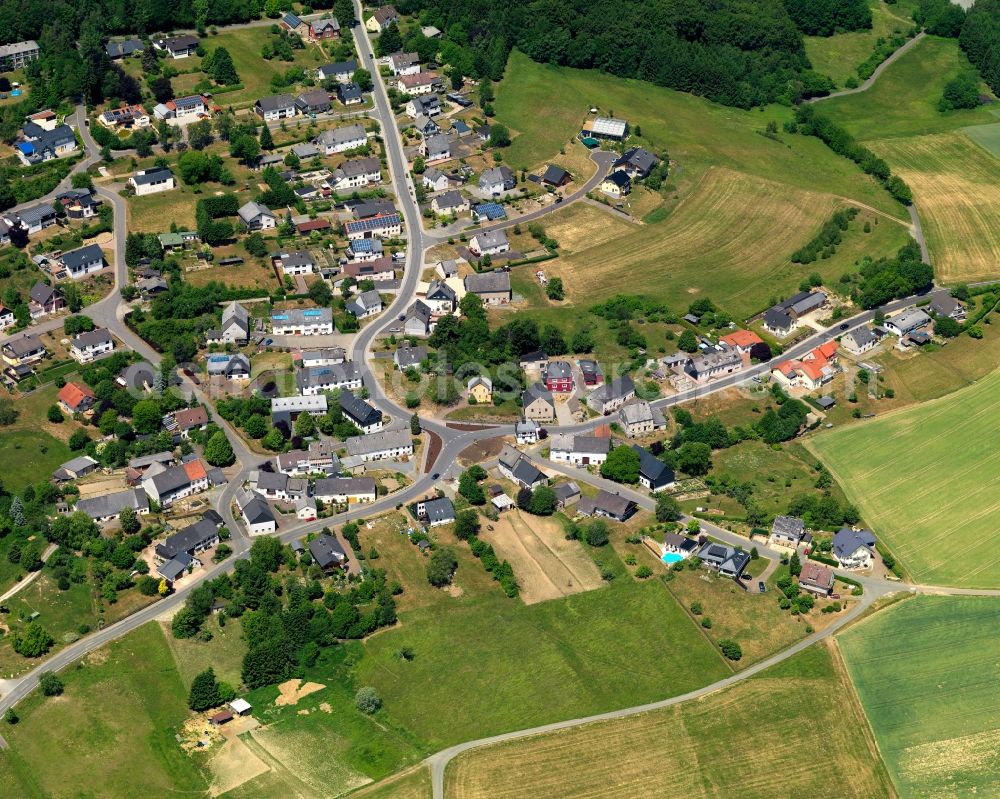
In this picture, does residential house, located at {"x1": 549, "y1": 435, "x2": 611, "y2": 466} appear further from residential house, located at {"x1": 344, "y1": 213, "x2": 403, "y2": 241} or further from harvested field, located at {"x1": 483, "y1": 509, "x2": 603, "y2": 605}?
residential house, located at {"x1": 344, "y1": 213, "x2": 403, "y2": 241}

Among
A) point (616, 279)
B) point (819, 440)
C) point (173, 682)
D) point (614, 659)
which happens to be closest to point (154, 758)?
point (173, 682)

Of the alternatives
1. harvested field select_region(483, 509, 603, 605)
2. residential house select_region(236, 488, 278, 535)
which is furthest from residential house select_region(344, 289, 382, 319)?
harvested field select_region(483, 509, 603, 605)

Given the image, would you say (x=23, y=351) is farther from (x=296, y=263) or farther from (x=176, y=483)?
(x=296, y=263)

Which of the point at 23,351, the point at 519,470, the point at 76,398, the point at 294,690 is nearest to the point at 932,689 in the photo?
the point at 519,470

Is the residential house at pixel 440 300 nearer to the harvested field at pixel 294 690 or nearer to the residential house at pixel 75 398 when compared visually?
the residential house at pixel 75 398

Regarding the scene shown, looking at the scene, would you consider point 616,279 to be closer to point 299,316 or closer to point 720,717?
point 299,316

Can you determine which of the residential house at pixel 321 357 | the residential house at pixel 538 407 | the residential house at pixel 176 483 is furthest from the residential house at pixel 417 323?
the residential house at pixel 176 483
